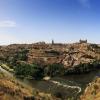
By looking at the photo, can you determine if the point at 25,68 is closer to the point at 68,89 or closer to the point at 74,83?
the point at 74,83

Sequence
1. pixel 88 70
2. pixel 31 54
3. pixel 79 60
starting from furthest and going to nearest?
pixel 31 54 < pixel 79 60 < pixel 88 70

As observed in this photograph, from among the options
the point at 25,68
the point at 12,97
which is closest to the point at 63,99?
the point at 12,97

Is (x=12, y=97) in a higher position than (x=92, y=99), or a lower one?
higher

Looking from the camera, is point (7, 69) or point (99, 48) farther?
point (99, 48)

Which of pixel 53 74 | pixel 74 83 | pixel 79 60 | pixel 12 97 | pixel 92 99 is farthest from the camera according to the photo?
pixel 79 60

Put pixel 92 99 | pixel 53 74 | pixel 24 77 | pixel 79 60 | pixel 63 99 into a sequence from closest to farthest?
pixel 92 99 → pixel 63 99 → pixel 24 77 → pixel 53 74 → pixel 79 60

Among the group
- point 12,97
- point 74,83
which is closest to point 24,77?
point 74,83

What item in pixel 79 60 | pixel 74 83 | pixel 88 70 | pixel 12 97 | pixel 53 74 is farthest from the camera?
pixel 79 60

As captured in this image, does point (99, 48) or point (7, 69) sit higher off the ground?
point (99, 48)

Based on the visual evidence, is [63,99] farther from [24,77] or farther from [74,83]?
[24,77]

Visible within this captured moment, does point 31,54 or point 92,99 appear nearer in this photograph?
point 92,99
